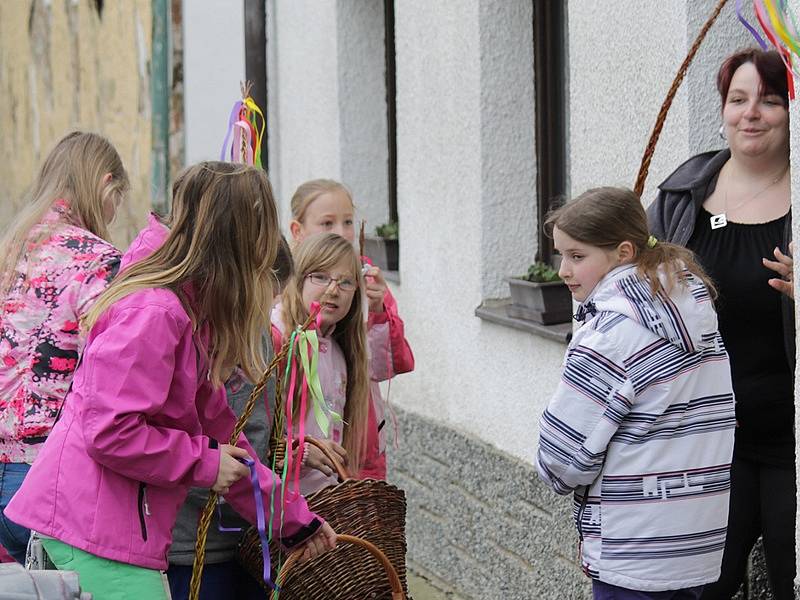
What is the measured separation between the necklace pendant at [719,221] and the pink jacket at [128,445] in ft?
4.80

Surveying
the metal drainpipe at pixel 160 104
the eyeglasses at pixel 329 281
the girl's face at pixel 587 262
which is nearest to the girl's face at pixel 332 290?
the eyeglasses at pixel 329 281

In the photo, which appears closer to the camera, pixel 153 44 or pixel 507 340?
pixel 507 340

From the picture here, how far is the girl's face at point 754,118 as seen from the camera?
3529 mm

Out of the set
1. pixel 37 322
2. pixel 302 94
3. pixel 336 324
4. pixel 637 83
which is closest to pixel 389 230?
pixel 302 94

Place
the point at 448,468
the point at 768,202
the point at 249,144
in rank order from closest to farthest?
the point at 768,202 → the point at 249,144 → the point at 448,468

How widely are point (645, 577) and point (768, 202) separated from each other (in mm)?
1074

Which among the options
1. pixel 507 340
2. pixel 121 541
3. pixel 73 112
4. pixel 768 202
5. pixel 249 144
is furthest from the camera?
pixel 73 112

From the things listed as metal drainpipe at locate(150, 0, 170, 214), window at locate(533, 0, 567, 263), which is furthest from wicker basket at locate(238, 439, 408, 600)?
metal drainpipe at locate(150, 0, 170, 214)

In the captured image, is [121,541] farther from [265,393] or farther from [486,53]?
[486,53]

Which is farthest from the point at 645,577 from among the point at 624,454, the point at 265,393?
the point at 265,393

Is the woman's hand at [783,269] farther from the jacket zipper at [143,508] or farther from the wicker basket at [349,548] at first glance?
the jacket zipper at [143,508]

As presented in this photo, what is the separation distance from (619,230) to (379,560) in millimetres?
1022

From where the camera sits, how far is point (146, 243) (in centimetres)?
317

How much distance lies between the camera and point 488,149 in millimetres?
5766
